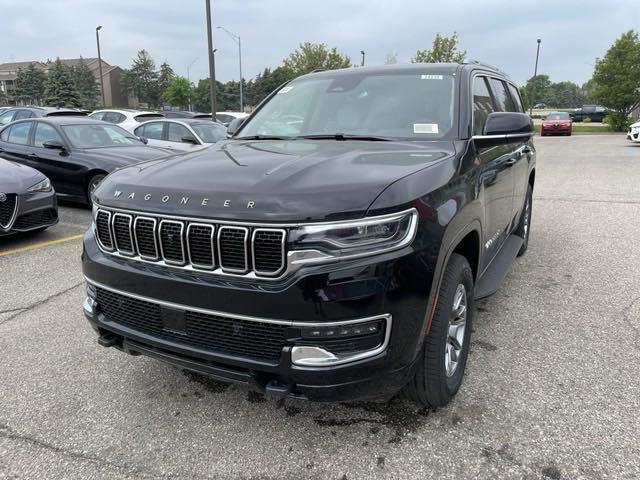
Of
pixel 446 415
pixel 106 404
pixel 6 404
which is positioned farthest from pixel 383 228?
pixel 6 404

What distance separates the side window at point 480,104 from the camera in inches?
130

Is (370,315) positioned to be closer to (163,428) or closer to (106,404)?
(163,428)

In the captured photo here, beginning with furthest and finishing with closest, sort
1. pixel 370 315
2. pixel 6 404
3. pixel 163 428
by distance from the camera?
pixel 6 404 → pixel 163 428 → pixel 370 315

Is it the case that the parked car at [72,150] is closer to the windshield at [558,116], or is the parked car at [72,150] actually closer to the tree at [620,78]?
the windshield at [558,116]

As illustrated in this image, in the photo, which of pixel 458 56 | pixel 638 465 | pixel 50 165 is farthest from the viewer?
pixel 458 56

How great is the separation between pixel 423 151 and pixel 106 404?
2.30 metres

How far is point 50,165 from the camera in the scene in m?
8.43

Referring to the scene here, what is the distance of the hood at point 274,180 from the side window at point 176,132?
8.58 meters

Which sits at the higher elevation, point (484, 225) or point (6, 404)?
point (484, 225)

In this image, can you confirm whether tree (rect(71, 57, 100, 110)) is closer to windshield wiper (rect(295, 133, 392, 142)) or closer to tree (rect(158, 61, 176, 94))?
tree (rect(158, 61, 176, 94))

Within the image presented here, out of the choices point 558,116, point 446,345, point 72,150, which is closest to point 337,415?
point 446,345

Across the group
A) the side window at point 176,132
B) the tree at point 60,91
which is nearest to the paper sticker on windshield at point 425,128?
the side window at point 176,132

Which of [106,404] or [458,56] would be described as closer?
[106,404]

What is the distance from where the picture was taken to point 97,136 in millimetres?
8922
